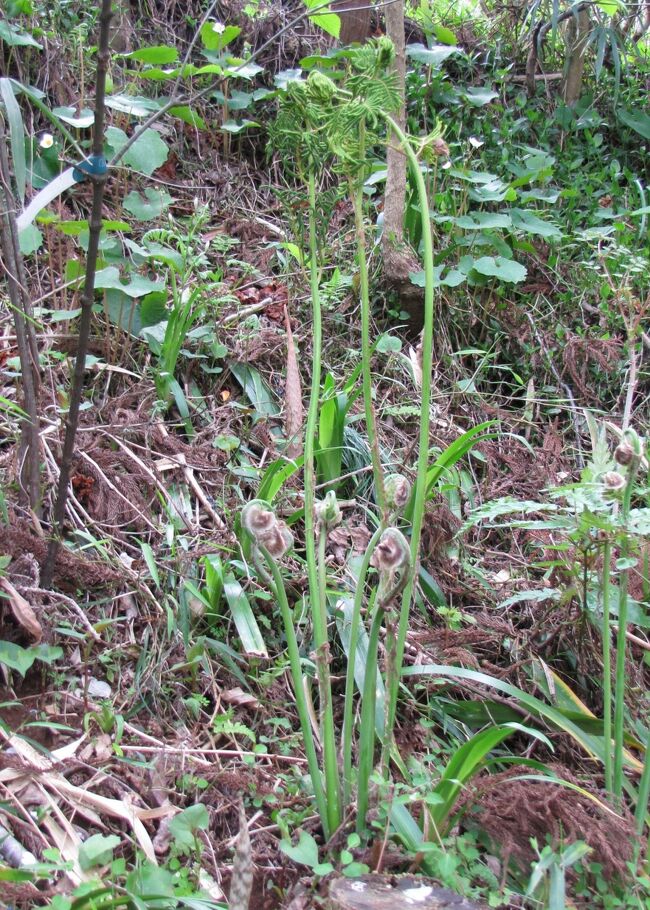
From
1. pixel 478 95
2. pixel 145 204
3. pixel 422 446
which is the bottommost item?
pixel 422 446

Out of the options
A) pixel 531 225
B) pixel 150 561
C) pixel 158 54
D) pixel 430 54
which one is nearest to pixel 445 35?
pixel 430 54

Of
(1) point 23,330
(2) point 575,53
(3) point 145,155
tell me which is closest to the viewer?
(1) point 23,330

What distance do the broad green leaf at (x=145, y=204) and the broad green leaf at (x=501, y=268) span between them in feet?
3.98

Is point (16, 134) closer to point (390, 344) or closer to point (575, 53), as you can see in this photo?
point (390, 344)

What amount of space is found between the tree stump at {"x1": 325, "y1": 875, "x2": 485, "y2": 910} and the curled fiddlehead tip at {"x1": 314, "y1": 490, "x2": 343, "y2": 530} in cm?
56

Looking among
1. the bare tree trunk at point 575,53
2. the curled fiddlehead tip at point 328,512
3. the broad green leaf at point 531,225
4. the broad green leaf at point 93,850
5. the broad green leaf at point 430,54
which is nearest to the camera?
the broad green leaf at point 93,850

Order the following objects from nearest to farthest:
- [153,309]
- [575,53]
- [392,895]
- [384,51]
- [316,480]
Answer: [392,895]
[384,51]
[316,480]
[153,309]
[575,53]

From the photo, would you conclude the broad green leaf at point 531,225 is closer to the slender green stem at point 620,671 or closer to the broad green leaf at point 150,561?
the slender green stem at point 620,671

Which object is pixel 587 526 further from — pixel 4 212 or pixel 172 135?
pixel 172 135

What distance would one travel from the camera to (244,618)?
1.84 metres

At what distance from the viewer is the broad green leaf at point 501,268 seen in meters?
2.94

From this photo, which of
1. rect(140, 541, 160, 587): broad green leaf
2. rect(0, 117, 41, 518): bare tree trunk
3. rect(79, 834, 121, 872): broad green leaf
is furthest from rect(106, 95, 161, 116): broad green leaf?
rect(79, 834, 121, 872): broad green leaf

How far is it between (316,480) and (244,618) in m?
0.66

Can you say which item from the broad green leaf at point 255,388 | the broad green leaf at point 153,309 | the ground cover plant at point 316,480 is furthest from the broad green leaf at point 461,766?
the broad green leaf at point 153,309
